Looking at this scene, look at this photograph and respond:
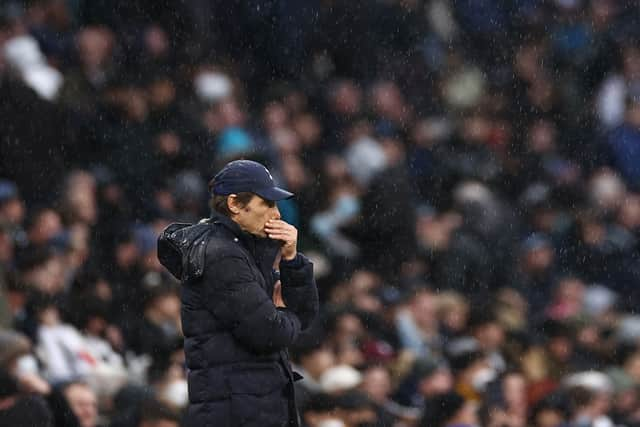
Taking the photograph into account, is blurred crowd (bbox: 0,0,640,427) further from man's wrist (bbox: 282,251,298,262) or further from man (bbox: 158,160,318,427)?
man's wrist (bbox: 282,251,298,262)

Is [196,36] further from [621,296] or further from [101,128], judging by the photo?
[621,296]

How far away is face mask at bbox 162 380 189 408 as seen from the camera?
334 inches

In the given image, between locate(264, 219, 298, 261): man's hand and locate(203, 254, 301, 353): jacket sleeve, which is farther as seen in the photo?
locate(264, 219, 298, 261): man's hand

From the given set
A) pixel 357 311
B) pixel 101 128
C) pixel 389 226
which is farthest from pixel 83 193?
Answer: pixel 389 226

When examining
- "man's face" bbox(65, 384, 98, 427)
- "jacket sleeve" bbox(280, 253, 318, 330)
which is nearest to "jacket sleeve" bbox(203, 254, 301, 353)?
"jacket sleeve" bbox(280, 253, 318, 330)

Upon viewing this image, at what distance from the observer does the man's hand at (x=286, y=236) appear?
5953 millimetres

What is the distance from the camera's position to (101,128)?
36.3 feet

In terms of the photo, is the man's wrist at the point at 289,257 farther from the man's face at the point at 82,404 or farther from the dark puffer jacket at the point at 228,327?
the man's face at the point at 82,404

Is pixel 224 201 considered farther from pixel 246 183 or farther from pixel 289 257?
pixel 289 257

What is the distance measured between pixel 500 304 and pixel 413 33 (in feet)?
10.4

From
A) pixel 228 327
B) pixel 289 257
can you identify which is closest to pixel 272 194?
pixel 289 257

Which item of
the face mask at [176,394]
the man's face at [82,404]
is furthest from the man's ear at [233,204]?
the face mask at [176,394]

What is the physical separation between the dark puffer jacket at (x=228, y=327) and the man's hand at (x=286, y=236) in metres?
0.03

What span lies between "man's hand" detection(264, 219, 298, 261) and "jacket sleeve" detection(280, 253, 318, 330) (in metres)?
0.03
